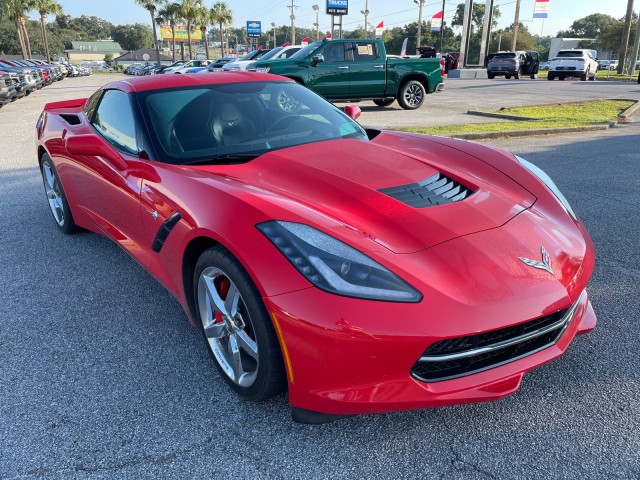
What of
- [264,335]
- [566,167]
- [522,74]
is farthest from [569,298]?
[522,74]

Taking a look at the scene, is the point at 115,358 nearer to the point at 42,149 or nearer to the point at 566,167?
the point at 42,149

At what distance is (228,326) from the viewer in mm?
2242

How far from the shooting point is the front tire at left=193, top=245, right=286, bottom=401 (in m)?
1.92

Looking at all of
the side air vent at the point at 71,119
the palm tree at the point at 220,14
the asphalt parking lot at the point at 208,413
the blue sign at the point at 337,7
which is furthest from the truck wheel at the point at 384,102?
the palm tree at the point at 220,14

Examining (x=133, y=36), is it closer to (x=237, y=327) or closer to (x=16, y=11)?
(x=16, y=11)

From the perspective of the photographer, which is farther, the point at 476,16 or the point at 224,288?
the point at 476,16

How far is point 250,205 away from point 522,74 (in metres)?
37.4

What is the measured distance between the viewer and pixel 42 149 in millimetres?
4504

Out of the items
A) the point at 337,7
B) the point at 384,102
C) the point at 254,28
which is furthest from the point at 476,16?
the point at 384,102

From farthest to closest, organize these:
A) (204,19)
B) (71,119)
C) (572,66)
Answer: (204,19), (572,66), (71,119)

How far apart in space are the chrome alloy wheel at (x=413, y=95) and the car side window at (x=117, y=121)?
431 inches

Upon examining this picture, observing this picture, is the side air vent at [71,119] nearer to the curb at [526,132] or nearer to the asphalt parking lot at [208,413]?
the asphalt parking lot at [208,413]

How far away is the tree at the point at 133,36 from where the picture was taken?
136 meters

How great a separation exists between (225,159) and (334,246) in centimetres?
116
